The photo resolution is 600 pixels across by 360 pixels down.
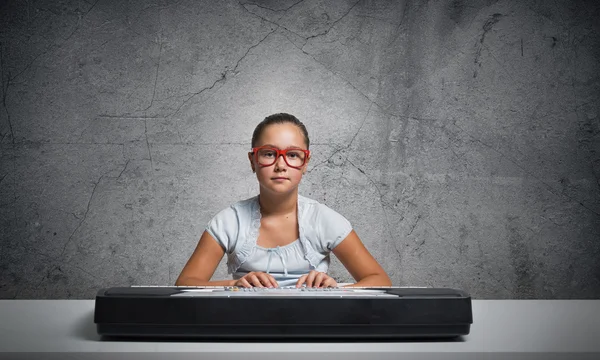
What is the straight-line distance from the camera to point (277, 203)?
1.53 metres

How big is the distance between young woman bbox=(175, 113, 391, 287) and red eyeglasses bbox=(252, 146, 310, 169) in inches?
2.0

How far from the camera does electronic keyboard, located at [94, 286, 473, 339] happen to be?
571 millimetres

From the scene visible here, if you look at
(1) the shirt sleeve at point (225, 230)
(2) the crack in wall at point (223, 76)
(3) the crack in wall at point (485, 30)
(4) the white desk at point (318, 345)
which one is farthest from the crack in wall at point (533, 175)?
(4) the white desk at point (318, 345)

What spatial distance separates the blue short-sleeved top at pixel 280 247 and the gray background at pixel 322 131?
54.7 inches

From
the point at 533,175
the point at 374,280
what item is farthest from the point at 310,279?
the point at 533,175

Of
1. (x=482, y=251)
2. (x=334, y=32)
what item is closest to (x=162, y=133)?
(x=334, y=32)

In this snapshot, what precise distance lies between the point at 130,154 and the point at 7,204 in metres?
0.66

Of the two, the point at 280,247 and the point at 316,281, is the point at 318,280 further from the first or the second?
the point at 280,247

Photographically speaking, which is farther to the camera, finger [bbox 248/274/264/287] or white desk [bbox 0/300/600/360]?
finger [bbox 248/274/264/287]

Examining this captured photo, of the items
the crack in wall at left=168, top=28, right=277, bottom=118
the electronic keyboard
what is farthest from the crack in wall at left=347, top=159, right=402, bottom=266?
the electronic keyboard

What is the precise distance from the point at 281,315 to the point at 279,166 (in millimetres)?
799

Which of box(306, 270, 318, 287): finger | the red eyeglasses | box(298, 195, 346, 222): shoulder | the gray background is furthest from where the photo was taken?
the gray background

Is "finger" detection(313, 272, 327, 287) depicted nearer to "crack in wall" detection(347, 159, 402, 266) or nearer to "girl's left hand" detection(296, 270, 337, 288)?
"girl's left hand" detection(296, 270, 337, 288)

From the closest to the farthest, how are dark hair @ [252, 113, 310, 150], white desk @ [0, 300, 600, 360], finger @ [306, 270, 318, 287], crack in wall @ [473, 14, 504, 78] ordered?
white desk @ [0, 300, 600, 360] → finger @ [306, 270, 318, 287] → dark hair @ [252, 113, 310, 150] → crack in wall @ [473, 14, 504, 78]
